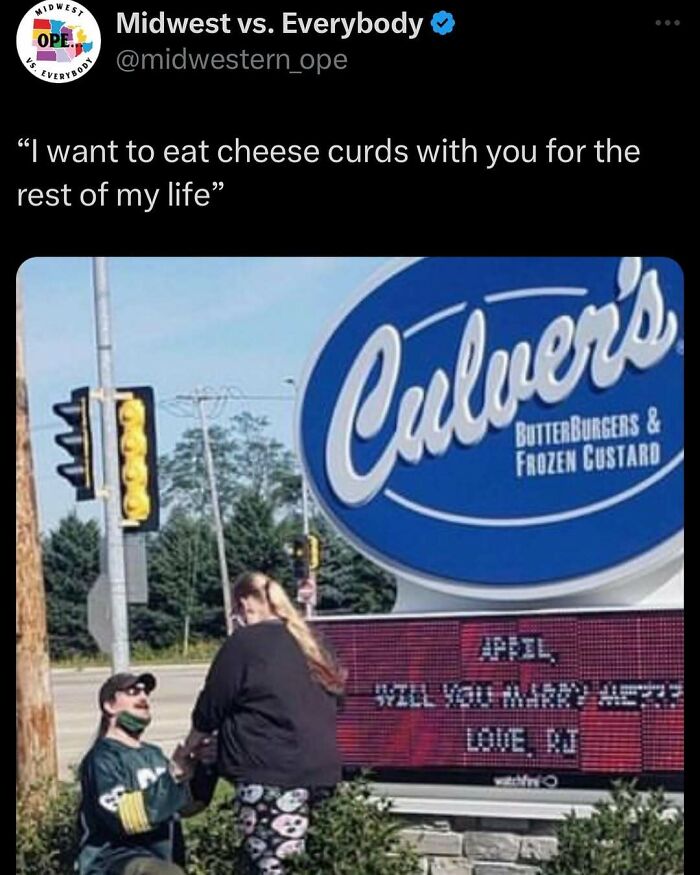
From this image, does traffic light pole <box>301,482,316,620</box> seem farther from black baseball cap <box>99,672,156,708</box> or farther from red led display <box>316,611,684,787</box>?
black baseball cap <box>99,672,156,708</box>

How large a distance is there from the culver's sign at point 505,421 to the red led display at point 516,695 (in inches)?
7.6


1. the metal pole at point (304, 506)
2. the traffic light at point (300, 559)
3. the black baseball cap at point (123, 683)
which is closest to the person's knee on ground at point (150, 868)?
the black baseball cap at point (123, 683)

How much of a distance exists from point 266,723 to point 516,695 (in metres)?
0.88

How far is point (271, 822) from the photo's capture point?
7383mm

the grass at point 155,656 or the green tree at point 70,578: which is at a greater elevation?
the green tree at point 70,578

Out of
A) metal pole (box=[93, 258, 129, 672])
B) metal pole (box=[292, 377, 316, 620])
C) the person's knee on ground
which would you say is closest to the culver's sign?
metal pole (box=[292, 377, 316, 620])

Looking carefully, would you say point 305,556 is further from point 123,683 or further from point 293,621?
point 123,683

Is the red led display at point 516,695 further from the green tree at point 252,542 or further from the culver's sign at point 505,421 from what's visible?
the green tree at point 252,542

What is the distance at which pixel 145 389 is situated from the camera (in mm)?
7535

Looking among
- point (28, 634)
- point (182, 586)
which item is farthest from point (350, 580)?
point (28, 634)

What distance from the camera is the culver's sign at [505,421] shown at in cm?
722

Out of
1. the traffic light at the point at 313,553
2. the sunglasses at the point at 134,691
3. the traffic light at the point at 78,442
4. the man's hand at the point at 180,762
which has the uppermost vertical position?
the traffic light at the point at 78,442

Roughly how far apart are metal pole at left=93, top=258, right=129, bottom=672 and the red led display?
0.74 m

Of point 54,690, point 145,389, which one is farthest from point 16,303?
point 54,690
